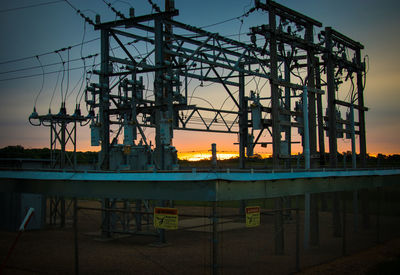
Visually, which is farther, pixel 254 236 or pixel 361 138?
pixel 361 138

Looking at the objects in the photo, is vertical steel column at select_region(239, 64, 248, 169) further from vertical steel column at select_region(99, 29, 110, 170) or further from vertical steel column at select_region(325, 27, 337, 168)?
vertical steel column at select_region(99, 29, 110, 170)

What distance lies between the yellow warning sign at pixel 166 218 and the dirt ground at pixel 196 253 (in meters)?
1.43

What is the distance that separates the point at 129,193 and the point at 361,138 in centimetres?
2020

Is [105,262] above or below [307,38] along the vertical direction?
below

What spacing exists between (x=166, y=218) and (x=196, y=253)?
26.6 feet

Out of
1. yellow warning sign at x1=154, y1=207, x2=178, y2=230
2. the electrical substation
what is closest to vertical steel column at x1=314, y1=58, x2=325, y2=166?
the electrical substation

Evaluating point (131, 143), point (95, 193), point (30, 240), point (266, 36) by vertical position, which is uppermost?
point (266, 36)

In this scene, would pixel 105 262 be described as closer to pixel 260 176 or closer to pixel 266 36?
pixel 260 176

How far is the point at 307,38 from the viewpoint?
2211 cm

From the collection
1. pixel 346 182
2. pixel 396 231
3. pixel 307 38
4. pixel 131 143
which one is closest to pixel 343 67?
pixel 307 38

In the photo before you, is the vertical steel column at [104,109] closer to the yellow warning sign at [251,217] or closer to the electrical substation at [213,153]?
the electrical substation at [213,153]

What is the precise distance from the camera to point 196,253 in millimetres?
20016

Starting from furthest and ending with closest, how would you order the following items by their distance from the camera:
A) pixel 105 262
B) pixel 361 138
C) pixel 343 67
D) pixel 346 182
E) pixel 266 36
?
pixel 361 138 → pixel 343 67 → pixel 346 182 → pixel 266 36 → pixel 105 262

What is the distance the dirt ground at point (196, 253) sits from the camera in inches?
640
